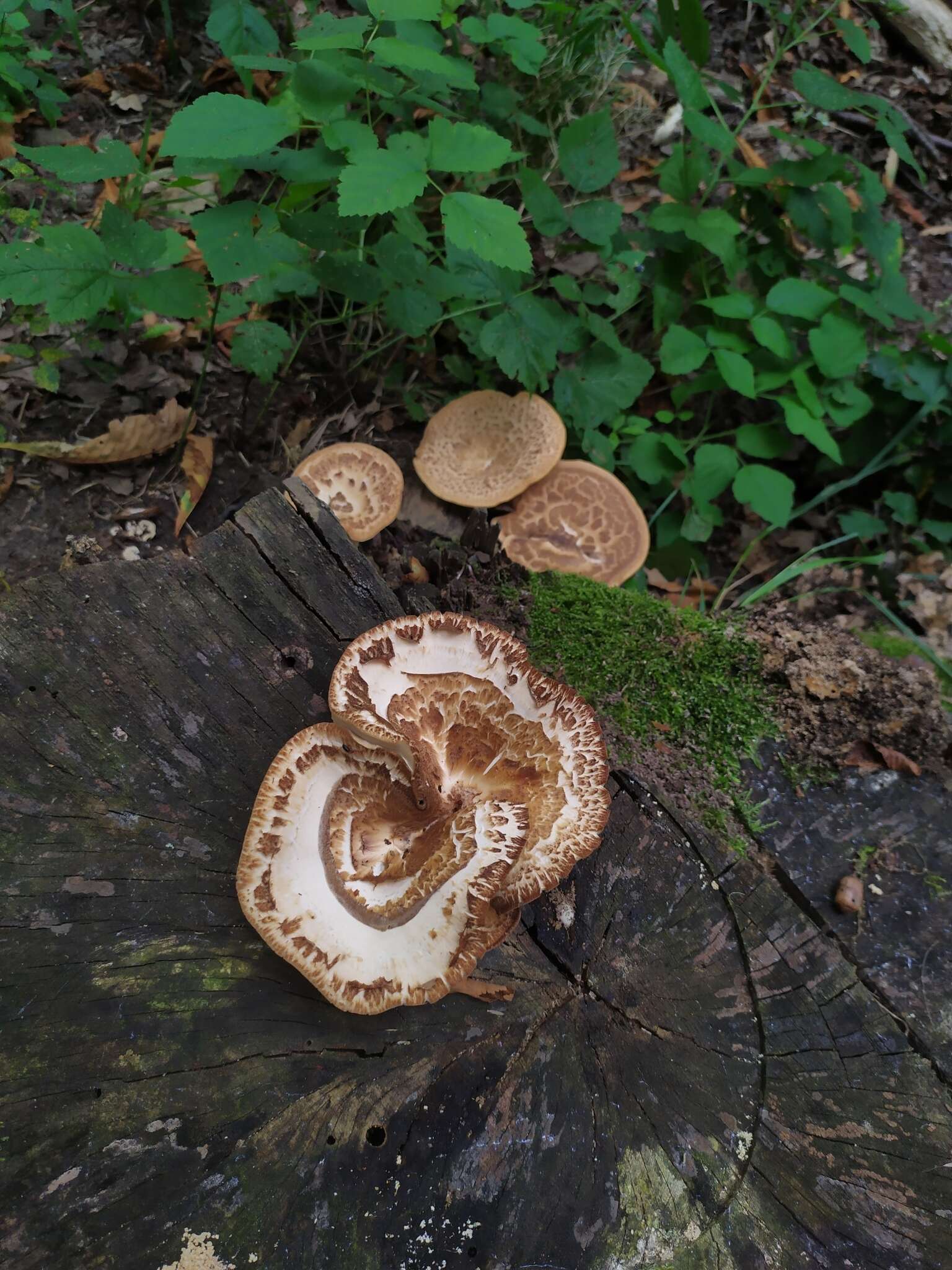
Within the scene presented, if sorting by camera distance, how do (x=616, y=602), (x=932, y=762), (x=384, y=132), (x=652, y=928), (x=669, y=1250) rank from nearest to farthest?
(x=669, y=1250) < (x=652, y=928) < (x=932, y=762) < (x=616, y=602) < (x=384, y=132)

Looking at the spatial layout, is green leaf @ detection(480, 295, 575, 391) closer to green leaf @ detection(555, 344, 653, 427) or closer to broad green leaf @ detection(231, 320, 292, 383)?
green leaf @ detection(555, 344, 653, 427)

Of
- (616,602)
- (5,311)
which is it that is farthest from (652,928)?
(5,311)

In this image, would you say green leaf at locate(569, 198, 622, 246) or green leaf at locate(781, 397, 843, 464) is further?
green leaf at locate(781, 397, 843, 464)

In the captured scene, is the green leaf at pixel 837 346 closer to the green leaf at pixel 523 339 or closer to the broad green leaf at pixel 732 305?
the broad green leaf at pixel 732 305

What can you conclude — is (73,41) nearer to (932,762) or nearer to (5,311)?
(5,311)

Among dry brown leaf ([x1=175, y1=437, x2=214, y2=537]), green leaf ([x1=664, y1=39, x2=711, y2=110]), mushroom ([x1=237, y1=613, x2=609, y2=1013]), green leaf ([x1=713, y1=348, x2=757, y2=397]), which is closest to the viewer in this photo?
mushroom ([x1=237, y1=613, x2=609, y2=1013])

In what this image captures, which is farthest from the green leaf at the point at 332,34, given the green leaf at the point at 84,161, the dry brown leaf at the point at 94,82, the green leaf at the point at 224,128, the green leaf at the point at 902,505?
the green leaf at the point at 902,505

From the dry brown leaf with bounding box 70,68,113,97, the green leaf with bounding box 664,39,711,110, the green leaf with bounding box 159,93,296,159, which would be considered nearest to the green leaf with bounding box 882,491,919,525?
the green leaf with bounding box 664,39,711,110
